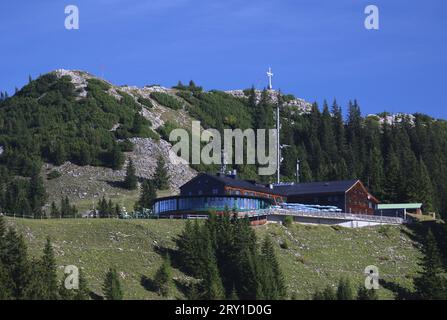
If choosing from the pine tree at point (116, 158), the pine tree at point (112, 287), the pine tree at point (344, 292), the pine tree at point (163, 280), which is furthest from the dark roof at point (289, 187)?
the pine tree at point (112, 287)

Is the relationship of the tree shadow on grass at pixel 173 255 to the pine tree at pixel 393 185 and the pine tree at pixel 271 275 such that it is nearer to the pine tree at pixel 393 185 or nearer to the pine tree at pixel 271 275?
the pine tree at pixel 271 275

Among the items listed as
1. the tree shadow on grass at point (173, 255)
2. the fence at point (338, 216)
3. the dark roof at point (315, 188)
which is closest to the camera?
the tree shadow on grass at point (173, 255)

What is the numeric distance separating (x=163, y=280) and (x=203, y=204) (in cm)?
2484

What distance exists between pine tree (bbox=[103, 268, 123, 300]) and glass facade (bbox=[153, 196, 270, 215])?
2946 cm

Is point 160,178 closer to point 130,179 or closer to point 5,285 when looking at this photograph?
point 130,179

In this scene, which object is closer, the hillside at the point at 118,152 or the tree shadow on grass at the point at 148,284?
the tree shadow on grass at the point at 148,284

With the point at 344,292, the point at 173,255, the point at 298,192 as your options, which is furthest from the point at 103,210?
the point at 344,292

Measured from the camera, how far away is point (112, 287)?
80438mm

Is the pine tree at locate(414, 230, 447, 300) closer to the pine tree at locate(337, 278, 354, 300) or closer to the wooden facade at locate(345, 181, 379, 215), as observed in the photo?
the pine tree at locate(337, 278, 354, 300)

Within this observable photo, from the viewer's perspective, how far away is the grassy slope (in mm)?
90875

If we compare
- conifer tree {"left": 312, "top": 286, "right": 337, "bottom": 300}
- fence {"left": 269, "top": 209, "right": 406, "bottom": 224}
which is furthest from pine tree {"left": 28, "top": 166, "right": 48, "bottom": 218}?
conifer tree {"left": 312, "top": 286, "right": 337, "bottom": 300}

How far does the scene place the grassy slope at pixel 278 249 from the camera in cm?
9088

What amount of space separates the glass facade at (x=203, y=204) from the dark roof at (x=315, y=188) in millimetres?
13805
